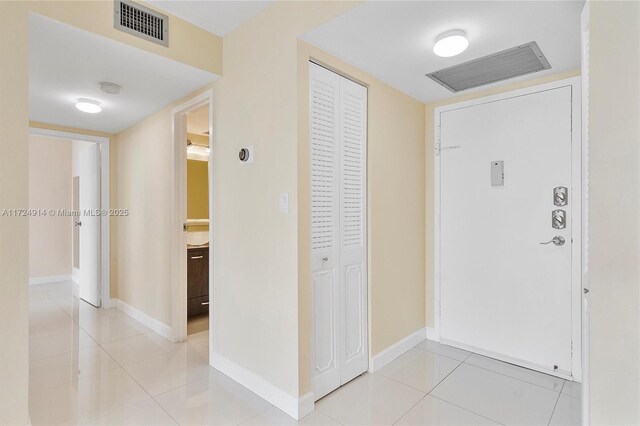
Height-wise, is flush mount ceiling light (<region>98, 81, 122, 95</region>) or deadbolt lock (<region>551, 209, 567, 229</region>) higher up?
flush mount ceiling light (<region>98, 81, 122, 95</region>)

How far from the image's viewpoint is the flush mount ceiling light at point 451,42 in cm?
196

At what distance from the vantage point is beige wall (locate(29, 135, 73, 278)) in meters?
5.54

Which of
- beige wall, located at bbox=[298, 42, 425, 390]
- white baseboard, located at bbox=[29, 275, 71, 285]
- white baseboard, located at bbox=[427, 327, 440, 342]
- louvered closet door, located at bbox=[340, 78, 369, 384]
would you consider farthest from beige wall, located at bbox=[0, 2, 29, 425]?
white baseboard, located at bbox=[29, 275, 71, 285]

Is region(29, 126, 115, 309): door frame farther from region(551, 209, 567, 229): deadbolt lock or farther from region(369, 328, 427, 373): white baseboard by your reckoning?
region(551, 209, 567, 229): deadbolt lock

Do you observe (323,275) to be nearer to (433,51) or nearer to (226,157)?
(226,157)

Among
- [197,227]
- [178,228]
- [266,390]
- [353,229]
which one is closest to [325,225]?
[353,229]

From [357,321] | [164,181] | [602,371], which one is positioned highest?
[164,181]

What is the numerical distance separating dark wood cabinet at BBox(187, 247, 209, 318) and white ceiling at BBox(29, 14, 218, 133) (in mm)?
1559

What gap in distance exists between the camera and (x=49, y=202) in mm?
5668

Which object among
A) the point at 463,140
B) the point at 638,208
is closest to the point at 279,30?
the point at 463,140

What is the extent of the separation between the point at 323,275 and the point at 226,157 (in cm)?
114

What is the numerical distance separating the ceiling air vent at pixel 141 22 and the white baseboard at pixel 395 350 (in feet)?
8.79

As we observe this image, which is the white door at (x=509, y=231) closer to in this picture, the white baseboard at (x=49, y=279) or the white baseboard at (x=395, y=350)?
the white baseboard at (x=395, y=350)

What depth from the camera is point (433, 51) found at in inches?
85.8
